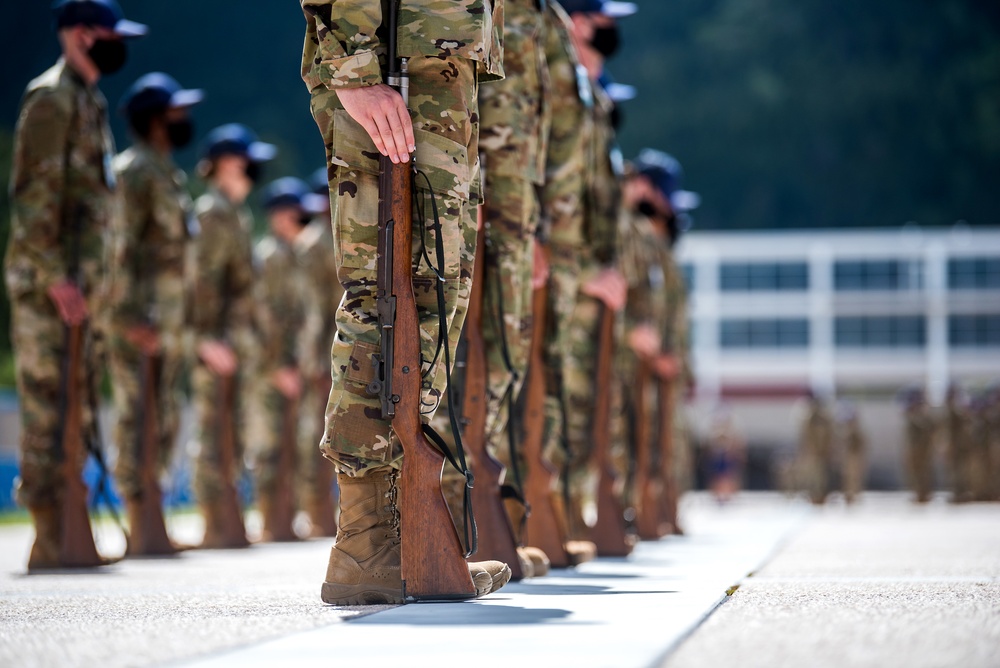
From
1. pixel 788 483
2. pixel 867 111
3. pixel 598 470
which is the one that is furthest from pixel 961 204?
pixel 598 470

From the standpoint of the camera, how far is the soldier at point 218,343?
372 inches

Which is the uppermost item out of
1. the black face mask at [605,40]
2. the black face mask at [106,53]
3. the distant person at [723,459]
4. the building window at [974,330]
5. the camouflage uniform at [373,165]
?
the building window at [974,330]

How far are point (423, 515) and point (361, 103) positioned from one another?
1070mm

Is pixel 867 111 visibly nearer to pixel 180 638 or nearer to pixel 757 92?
pixel 757 92

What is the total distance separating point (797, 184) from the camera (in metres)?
109

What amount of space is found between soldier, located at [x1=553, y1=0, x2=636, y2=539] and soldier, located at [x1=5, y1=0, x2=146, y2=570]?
7.24 feet


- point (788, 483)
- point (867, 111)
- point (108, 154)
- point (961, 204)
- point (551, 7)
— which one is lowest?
point (788, 483)

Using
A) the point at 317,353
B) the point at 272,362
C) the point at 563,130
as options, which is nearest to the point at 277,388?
the point at 272,362

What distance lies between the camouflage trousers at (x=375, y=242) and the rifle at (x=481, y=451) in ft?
2.66

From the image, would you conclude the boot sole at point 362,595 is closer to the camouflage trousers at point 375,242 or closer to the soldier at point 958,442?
the camouflage trousers at point 375,242

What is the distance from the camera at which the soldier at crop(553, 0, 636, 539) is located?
692cm

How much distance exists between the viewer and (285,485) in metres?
11.0

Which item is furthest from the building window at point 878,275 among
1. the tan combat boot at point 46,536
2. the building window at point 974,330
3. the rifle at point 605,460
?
the tan combat boot at point 46,536

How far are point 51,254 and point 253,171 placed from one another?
403 centimetres
